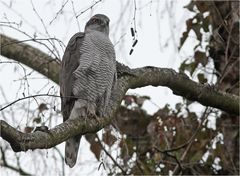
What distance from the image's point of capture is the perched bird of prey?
4215 millimetres

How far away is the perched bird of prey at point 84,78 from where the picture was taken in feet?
13.8

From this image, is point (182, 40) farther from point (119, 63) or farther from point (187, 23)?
point (119, 63)

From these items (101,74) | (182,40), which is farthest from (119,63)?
(182,40)

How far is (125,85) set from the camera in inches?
152

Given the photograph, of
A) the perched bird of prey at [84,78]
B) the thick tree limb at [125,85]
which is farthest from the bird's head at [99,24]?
the thick tree limb at [125,85]

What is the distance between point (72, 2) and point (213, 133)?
2056 millimetres

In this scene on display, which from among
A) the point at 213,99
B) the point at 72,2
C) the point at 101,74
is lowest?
the point at 213,99

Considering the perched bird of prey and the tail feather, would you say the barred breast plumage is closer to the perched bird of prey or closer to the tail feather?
the perched bird of prey

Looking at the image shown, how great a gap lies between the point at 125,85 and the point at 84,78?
0.57 m

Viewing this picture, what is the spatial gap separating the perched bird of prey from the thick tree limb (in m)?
0.14

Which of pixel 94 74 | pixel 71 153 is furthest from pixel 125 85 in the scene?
pixel 71 153

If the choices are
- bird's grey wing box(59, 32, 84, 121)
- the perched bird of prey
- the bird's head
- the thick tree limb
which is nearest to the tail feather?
the perched bird of prey

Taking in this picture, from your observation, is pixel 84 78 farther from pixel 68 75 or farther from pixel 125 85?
pixel 125 85

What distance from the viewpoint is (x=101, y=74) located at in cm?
427
